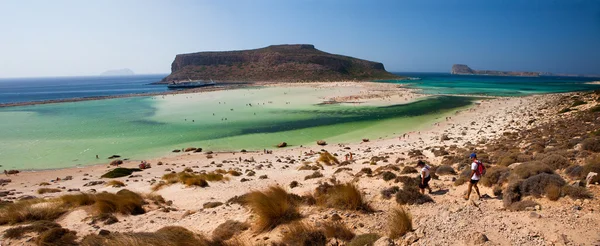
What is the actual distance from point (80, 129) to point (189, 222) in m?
32.0

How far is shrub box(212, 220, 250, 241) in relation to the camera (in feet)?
19.4

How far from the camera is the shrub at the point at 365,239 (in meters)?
5.10

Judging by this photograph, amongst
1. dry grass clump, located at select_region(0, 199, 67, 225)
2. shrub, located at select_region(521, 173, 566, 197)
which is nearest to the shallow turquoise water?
dry grass clump, located at select_region(0, 199, 67, 225)

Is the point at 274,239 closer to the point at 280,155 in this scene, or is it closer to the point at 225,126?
the point at 280,155

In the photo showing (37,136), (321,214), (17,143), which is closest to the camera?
(321,214)

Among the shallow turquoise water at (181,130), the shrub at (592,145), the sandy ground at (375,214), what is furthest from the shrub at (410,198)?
the shallow turquoise water at (181,130)

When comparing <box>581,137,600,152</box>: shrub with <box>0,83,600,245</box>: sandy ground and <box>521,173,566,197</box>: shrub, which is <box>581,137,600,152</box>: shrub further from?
<box>521,173,566,197</box>: shrub

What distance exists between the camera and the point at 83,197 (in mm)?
9055

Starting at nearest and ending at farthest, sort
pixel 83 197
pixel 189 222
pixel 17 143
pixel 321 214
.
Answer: pixel 321 214, pixel 189 222, pixel 83 197, pixel 17 143

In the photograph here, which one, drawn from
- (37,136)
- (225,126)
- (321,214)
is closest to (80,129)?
(37,136)

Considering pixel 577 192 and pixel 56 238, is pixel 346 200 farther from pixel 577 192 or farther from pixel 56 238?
pixel 56 238

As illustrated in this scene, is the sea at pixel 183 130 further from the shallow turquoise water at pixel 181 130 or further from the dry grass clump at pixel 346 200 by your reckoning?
the dry grass clump at pixel 346 200

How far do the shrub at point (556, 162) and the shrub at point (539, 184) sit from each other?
2.27 metres

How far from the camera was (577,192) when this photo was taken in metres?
6.13
